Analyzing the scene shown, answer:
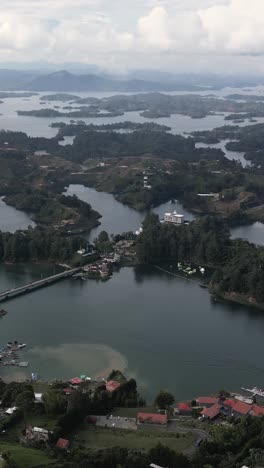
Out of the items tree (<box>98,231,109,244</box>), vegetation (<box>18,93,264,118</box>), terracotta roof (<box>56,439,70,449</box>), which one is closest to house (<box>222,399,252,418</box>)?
terracotta roof (<box>56,439,70,449</box>)

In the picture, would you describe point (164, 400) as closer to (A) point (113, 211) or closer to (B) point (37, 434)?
(B) point (37, 434)

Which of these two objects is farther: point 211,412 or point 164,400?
point 164,400

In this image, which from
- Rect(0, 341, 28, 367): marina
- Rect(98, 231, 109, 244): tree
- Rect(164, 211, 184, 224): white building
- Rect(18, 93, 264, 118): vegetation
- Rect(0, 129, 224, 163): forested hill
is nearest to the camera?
Rect(0, 341, 28, 367): marina

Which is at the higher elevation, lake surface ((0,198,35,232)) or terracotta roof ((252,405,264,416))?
lake surface ((0,198,35,232))

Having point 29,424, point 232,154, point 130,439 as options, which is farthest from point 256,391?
point 232,154

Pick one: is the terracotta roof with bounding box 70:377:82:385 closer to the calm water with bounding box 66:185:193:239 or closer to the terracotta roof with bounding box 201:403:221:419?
the terracotta roof with bounding box 201:403:221:419

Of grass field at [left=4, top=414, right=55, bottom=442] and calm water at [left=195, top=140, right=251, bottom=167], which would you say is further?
calm water at [left=195, top=140, right=251, bottom=167]

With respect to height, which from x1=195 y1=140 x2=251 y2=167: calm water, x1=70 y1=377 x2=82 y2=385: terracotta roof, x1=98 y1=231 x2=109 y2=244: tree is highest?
x1=195 y1=140 x2=251 y2=167: calm water

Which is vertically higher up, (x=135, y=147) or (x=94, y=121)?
(x=94, y=121)
